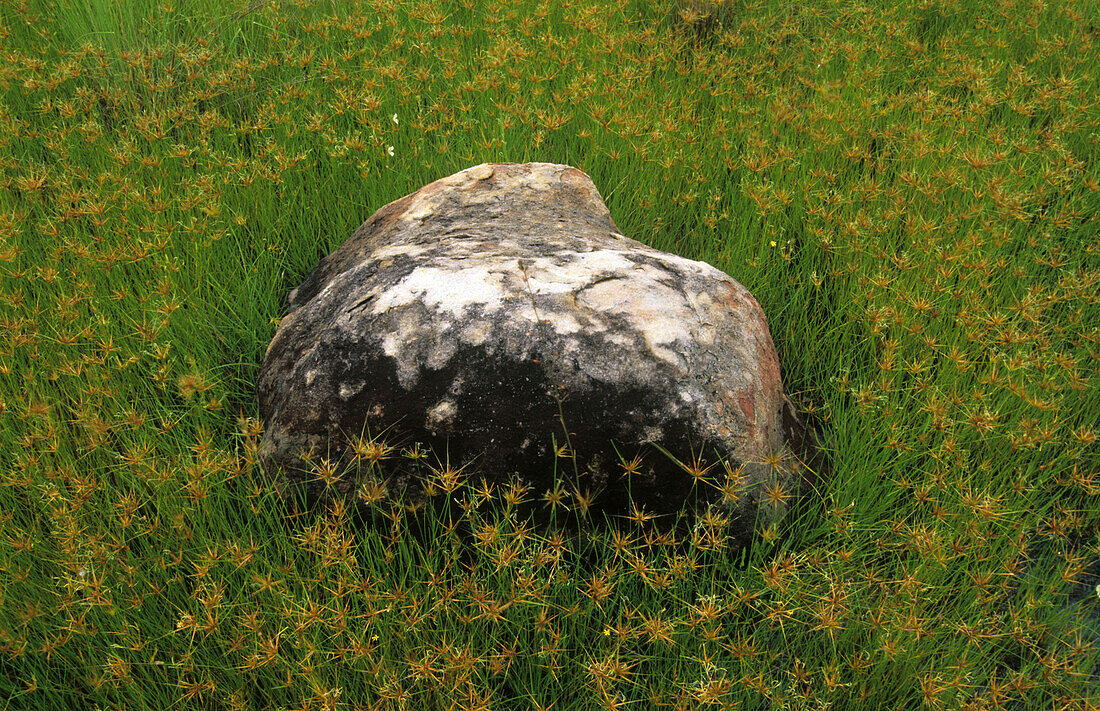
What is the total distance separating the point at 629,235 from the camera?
3.74m

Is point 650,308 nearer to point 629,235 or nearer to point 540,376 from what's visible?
point 540,376

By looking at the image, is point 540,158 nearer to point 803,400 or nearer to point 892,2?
point 803,400

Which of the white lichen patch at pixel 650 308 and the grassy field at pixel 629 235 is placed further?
the white lichen patch at pixel 650 308

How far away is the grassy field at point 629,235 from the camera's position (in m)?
1.93

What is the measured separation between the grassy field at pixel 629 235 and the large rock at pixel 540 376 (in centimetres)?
13

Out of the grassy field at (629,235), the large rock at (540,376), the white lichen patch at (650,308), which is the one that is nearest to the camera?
the grassy field at (629,235)

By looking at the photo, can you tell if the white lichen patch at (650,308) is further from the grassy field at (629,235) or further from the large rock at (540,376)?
the grassy field at (629,235)

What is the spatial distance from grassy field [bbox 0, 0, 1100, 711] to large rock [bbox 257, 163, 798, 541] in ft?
0.42

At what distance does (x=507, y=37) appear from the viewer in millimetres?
4551

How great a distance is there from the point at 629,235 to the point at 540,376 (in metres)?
1.76

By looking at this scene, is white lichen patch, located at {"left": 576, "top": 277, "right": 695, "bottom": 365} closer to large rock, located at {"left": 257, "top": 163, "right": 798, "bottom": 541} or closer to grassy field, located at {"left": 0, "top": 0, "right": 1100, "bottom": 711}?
large rock, located at {"left": 257, "top": 163, "right": 798, "bottom": 541}

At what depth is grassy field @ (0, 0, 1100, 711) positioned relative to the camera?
193cm

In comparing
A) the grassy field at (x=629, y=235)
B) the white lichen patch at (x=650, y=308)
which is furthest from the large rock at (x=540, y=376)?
the grassy field at (x=629, y=235)

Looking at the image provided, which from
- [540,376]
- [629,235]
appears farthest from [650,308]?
[629,235]
